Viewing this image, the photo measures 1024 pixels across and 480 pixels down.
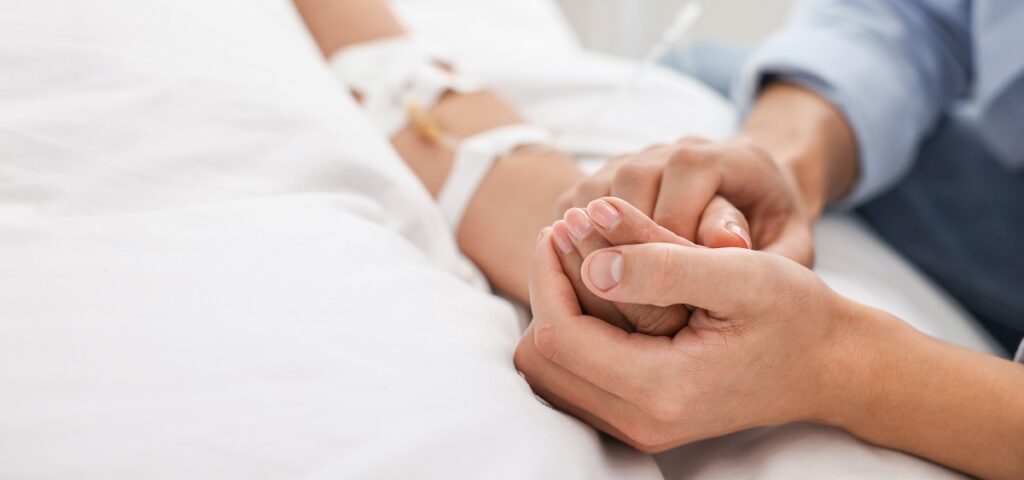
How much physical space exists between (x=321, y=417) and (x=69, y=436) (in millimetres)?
97

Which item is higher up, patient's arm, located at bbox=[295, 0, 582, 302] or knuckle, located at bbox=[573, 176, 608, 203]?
knuckle, located at bbox=[573, 176, 608, 203]

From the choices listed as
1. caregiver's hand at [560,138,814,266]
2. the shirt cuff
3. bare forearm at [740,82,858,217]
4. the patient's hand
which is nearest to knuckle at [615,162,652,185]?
caregiver's hand at [560,138,814,266]

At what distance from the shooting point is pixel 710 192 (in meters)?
0.54

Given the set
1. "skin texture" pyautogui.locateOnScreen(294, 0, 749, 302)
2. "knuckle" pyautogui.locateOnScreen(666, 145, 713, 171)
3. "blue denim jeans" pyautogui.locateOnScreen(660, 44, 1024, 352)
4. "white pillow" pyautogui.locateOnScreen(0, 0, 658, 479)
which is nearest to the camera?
"white pillow" pyautogui.locateOnScreen(0, 0, 658, 479)

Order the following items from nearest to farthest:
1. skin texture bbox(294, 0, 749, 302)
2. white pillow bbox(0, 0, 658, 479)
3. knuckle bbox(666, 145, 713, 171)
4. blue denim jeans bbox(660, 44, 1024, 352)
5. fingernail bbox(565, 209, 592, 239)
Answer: white pillow bbox(0, 0, 658, 479), fingernail bbox(565, 209, 592, 239), knuckle bbox(666, 145, 713, 171), skin texture bbox(294, 0, 749, 302), blue denim jeans bbox(660, 44, 1024, 352)

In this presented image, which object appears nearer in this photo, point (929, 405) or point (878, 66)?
point (929, 405)

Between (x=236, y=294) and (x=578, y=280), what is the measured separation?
183 mm

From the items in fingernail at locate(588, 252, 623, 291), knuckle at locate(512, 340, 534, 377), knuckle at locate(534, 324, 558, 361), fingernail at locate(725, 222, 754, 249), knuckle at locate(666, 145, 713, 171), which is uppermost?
knuckle at locate(666, 145, 713, 171)

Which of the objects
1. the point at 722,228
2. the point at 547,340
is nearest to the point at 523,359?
the point at 547,340

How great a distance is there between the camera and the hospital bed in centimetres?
33

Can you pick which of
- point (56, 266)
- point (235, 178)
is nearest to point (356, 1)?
point (235, 178)

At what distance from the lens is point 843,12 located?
0.92 metres

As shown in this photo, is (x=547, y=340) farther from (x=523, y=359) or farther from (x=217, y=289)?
(x=217, y=289)

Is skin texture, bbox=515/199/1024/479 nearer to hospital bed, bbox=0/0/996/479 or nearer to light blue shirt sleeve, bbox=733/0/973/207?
hospital bed, bbox=0/0/996/479
